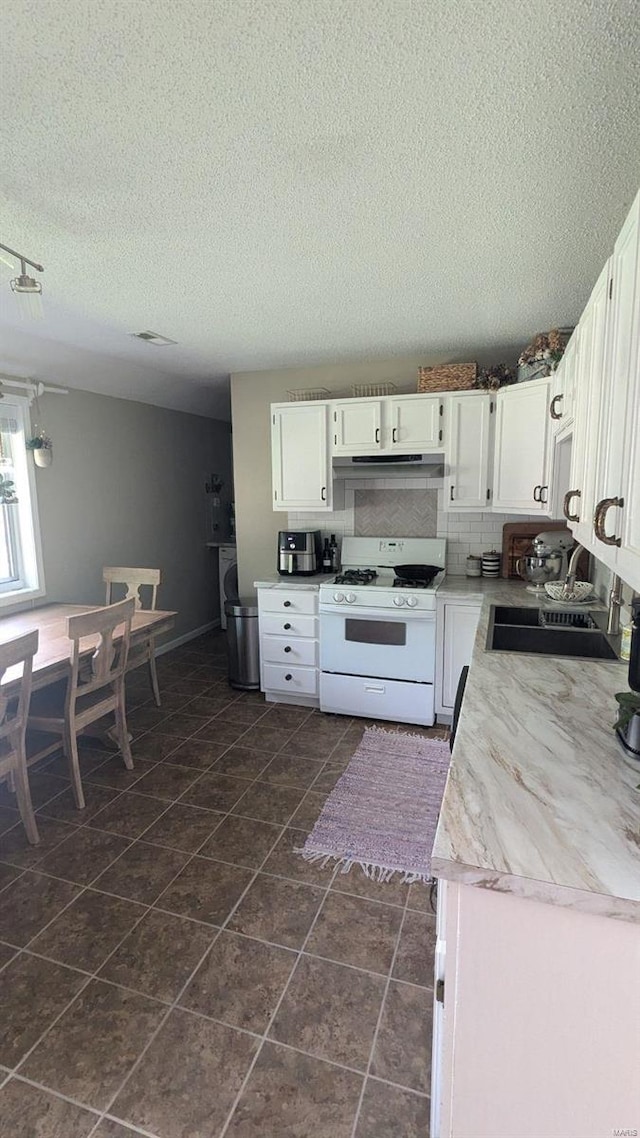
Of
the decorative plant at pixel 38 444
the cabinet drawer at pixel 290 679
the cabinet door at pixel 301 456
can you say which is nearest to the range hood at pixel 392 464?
the cabinet door at pixel 301 456

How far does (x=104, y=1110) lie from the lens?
139cm

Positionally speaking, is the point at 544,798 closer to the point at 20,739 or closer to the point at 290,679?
the point at 20,739

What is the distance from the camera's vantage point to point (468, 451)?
3475 millimetres

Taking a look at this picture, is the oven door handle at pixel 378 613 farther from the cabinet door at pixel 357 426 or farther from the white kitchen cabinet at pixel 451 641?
the cabinet door at pixel 357 426

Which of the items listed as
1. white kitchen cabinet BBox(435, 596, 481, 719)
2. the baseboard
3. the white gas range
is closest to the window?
the baseboard

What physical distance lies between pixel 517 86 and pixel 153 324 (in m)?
2.26

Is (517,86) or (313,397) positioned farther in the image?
(313,397)

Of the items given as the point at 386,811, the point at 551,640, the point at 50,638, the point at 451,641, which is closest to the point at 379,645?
the point at 451,641

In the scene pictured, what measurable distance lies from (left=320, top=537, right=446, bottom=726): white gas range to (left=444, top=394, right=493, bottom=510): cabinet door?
52cm

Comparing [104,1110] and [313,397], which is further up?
[313,397]

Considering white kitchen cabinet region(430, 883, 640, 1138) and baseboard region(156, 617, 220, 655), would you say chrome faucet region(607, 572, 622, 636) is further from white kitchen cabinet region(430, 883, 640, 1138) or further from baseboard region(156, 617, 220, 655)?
baseboard region(156, 617, 220, 655)

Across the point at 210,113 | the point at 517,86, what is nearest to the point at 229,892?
the point at 210,113

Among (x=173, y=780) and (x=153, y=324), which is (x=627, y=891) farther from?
(x=153, y=324)

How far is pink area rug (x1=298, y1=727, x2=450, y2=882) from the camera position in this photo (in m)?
2.31
